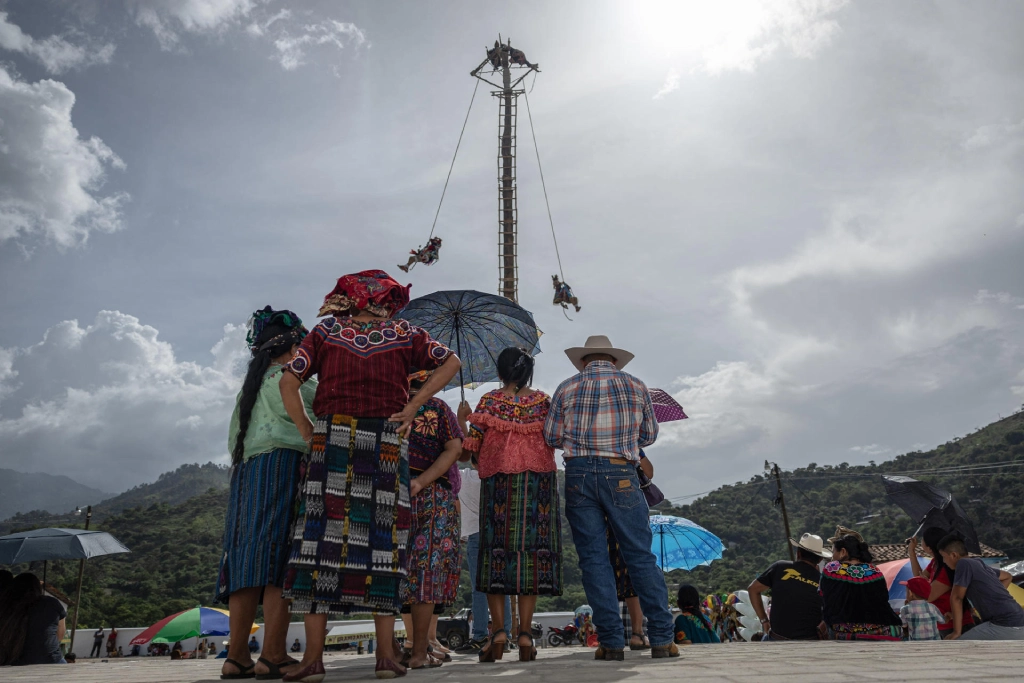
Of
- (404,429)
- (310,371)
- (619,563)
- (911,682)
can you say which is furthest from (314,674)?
(619,563)

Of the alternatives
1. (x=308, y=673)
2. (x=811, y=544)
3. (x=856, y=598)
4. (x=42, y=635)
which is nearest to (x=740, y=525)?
(x=811, y=544)

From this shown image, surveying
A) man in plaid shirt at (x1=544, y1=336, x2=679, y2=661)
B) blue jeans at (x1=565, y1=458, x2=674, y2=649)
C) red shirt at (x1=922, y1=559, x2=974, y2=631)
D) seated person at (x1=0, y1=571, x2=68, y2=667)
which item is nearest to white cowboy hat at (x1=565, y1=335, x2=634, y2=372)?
man in plaid shirt at (x1=544, y1=336, x2=679, y2=661)

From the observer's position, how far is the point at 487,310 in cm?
754

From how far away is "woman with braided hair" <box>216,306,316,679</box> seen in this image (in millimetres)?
3414

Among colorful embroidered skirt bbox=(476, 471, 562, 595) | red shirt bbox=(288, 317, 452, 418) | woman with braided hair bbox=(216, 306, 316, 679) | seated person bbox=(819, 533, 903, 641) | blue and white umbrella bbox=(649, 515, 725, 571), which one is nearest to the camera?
red shirt bbox=(288, 317, 452, 418)

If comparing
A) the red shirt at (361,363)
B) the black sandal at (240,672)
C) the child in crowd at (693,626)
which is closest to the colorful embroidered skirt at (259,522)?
the black sandal at (240,672)

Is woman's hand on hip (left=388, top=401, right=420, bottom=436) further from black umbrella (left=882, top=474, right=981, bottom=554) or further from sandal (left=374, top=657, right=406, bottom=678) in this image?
black umbrella (left=882, top=474, right=981, bottom=554)

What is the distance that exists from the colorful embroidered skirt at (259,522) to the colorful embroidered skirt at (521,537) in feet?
5.02

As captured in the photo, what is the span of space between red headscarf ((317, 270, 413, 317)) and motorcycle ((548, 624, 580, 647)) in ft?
77.2

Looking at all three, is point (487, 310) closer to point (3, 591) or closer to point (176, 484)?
point (3, 591)

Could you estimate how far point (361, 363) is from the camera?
332cm

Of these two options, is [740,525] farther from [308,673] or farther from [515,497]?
[308,673]

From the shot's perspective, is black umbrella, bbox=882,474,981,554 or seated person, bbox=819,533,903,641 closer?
seated person, bbox=819,533,903,641

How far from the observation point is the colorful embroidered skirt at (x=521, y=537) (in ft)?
14.9
